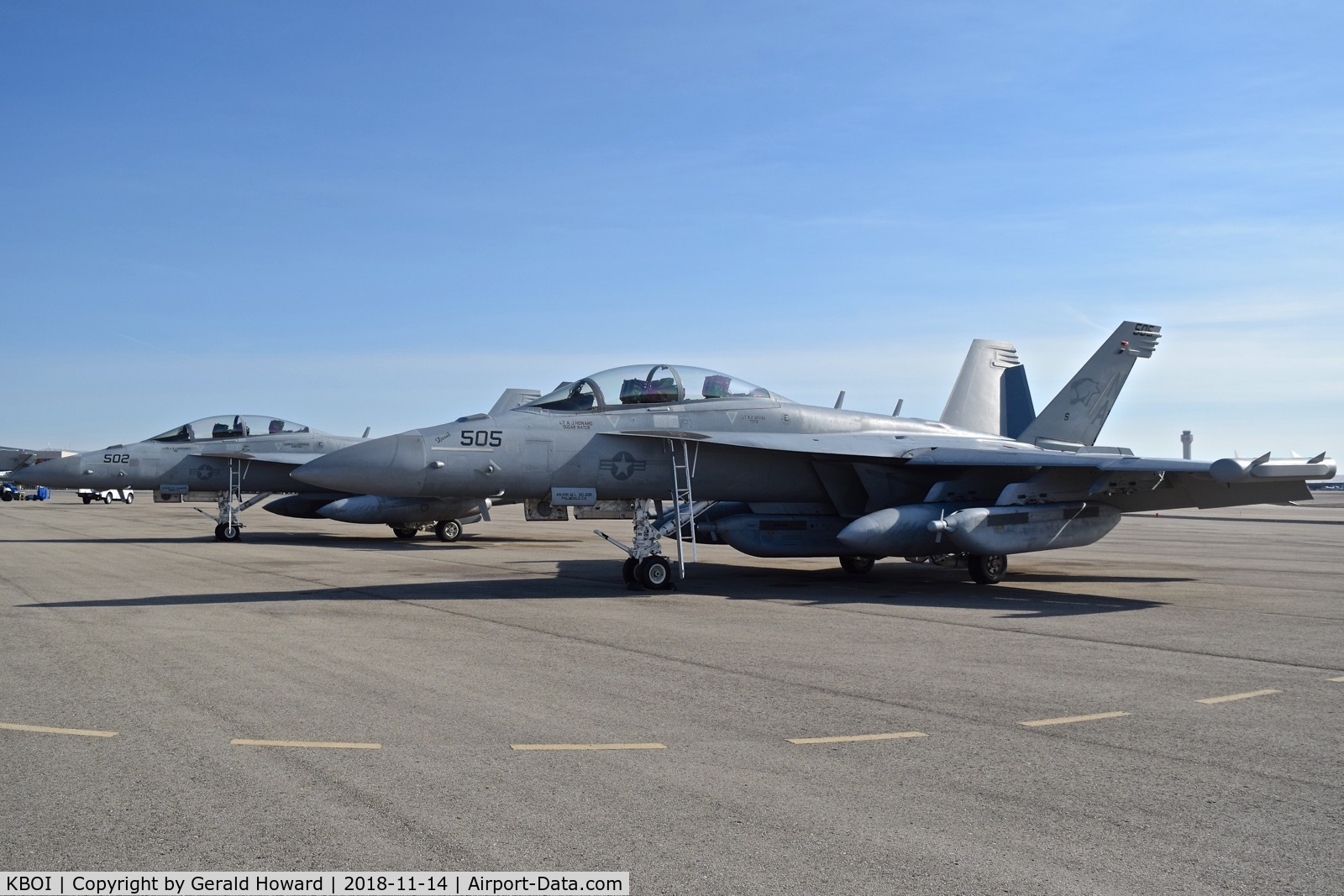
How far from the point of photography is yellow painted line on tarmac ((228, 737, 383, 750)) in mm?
5391

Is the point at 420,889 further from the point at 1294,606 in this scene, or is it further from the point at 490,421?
the point at 1294,606

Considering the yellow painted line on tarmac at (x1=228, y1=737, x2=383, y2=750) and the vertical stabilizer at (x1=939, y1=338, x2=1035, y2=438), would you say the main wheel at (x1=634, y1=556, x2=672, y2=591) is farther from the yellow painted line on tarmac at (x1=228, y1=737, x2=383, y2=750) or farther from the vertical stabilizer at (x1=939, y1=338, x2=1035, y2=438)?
the vertical stabilizer at (x1=939, y1=338, x2=1035, y2=438)

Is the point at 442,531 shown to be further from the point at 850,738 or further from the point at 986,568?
the point at 850,738

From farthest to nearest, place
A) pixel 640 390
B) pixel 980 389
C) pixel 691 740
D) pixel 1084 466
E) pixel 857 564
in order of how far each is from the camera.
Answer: pixel 980 389
pixel 857 564
pixel 640 390
pixel 1084 466
pixel 691 740

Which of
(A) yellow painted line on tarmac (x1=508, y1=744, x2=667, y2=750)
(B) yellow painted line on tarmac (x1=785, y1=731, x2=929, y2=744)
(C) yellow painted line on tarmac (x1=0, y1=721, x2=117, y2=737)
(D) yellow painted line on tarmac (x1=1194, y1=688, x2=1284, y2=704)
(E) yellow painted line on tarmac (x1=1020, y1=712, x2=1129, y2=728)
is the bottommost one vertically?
(D) yellow painted line on tarmac (x1=1194, y1=688, x2=1284, y2=704)

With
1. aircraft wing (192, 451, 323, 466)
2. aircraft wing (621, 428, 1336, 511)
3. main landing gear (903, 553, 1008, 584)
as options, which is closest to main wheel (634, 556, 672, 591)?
aircraft wing (621, 428, 1336, 511)

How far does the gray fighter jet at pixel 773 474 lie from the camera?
41.4ft

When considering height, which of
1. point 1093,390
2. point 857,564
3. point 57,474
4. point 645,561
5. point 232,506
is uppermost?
point 1093,390

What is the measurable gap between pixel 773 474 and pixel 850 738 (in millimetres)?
8807

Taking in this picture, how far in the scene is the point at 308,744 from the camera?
5457mm

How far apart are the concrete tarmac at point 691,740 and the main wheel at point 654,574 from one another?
774 millimetres

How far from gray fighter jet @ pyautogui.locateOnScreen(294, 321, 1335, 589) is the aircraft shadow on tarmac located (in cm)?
56

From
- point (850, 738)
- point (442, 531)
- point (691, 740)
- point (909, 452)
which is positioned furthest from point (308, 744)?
point (442, 531)

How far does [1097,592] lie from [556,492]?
7.49 metres
